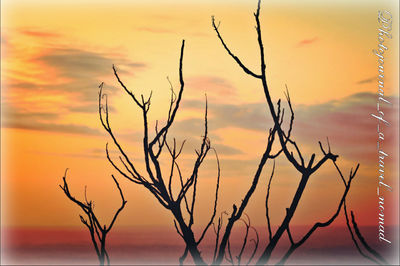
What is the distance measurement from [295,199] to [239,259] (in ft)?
1.74

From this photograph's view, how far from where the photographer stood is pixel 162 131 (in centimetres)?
192

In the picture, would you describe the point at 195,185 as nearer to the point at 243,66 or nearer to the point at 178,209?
the point at 178,209

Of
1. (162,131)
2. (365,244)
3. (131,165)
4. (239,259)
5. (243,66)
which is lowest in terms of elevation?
(239,259)

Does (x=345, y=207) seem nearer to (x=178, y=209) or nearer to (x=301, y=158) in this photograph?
(x=301, y=158)

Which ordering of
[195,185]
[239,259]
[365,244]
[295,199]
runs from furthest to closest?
[239,259], [195,185], [295,199], [365,244]

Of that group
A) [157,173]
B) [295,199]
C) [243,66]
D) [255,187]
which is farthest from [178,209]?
[243,66]

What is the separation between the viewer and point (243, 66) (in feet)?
6.11

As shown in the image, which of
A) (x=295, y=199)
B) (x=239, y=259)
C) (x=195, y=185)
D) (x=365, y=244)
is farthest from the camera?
(x=239, y=259)

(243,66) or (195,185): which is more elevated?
(243,66)

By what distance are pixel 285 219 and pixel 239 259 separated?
0.47m

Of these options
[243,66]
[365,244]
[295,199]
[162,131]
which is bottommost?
[365,244]

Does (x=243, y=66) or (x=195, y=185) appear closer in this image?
(x=243, y=66)

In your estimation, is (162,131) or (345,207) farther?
(162,131)

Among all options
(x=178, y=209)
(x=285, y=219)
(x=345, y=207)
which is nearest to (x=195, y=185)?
(x=178, y=209)
